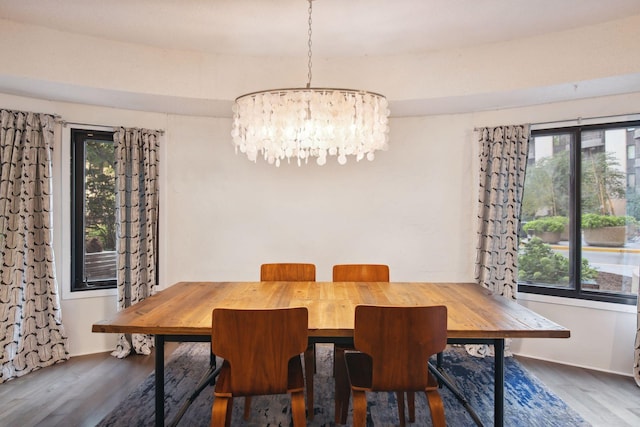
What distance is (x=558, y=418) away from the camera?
2.42 meters

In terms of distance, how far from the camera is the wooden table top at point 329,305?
179 centimetres

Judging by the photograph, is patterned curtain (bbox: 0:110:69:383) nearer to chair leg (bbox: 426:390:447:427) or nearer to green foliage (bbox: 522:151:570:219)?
chair leg (bbox: 426:390:447:427)

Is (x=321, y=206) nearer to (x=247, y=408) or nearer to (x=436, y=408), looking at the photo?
(x=247, y=408)

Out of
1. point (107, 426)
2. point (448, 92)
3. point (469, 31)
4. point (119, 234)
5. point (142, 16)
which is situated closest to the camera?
point (107, 426)

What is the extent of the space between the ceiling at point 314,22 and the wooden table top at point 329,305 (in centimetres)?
185

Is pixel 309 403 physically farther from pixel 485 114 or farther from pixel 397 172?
pixel 485 114

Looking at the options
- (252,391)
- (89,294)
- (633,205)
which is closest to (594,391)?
(633,205)

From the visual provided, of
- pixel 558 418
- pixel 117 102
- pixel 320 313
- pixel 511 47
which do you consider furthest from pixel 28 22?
pixel 558 418

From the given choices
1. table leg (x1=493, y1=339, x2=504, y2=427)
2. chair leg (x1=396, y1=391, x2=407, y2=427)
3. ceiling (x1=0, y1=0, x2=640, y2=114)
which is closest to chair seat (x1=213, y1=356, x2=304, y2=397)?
chair leg (x1=396, y1=391, x2=407, y2=427)

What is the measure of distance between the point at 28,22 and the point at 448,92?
320 centimetres

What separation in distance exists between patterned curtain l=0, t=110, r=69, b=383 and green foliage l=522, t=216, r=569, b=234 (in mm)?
4216

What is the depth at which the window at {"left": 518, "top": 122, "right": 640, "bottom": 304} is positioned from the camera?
10.5 ft

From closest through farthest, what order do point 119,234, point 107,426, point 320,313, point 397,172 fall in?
point 320,313 < point 107,426 < point 119,234 < point 397,172

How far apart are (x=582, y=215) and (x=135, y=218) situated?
3967 mm
